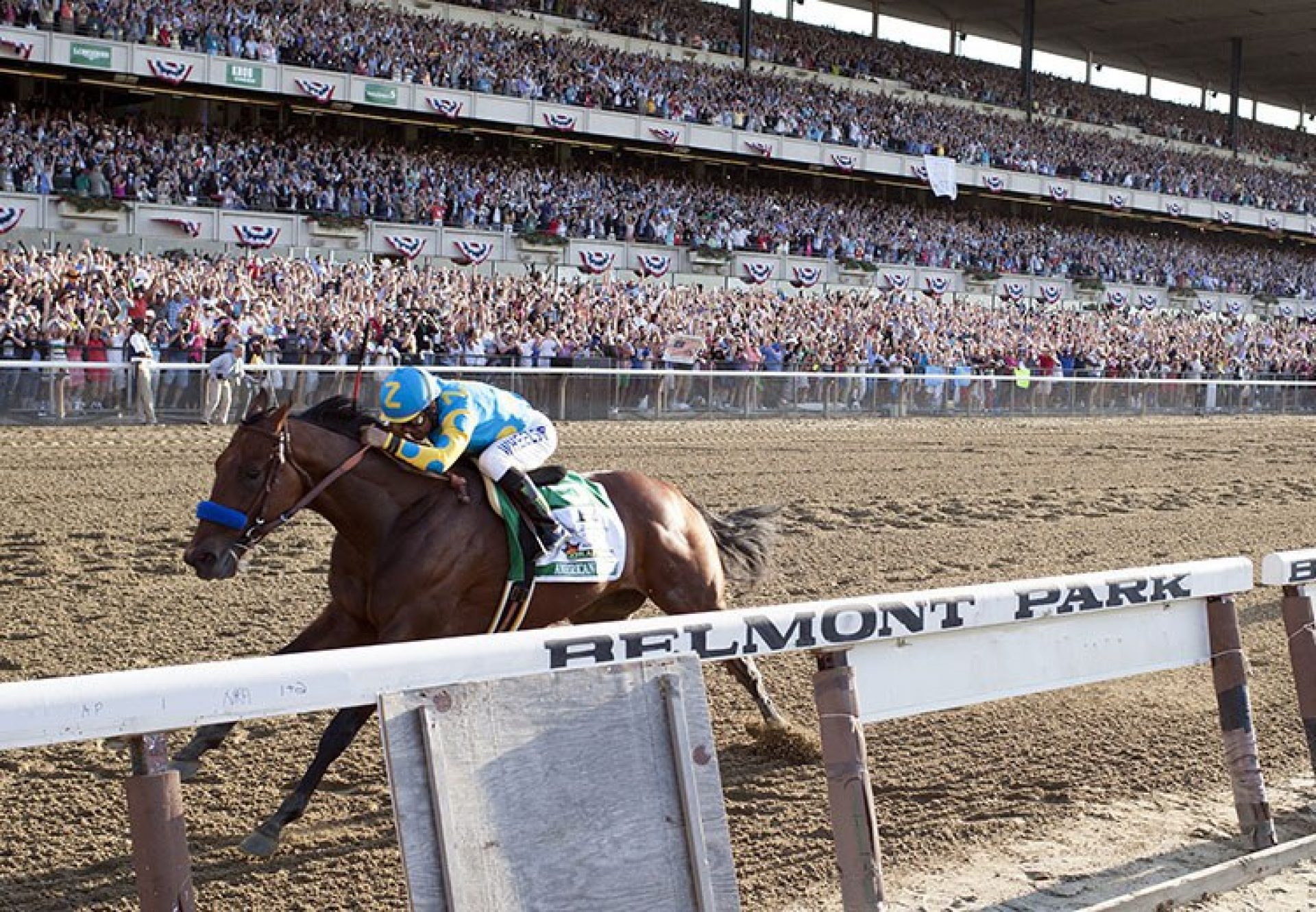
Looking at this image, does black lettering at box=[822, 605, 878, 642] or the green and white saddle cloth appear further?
the green and white saddle cloth

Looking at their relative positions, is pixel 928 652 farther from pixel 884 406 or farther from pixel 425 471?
pixel 884 406

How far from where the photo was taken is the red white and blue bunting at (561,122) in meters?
34.4

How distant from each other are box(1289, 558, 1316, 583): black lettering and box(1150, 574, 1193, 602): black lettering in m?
0.51

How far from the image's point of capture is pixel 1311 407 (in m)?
26.1

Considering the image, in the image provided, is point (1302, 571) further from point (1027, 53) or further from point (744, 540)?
point (1027, 53)

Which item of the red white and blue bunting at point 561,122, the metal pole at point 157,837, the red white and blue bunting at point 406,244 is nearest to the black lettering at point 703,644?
the metal pole at point 157,837

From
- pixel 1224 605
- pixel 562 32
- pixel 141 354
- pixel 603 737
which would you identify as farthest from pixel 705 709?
pixel 562 32

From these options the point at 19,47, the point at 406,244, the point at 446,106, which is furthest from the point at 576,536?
the point at 446,106

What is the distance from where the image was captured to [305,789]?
4230 millimetres

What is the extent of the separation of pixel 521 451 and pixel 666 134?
32.6 metres

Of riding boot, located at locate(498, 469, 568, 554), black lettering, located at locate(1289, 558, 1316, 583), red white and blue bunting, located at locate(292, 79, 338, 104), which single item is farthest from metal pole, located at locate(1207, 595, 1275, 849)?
red white and blue bunting, located at locate(292, 79, 338, 104)

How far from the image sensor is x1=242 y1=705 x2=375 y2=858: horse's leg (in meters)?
4.16

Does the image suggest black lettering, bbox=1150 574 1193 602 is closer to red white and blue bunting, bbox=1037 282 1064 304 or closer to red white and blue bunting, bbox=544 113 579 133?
red white and blue bunting, bbox=544 113 579 133

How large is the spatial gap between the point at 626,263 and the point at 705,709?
97.2 ft
